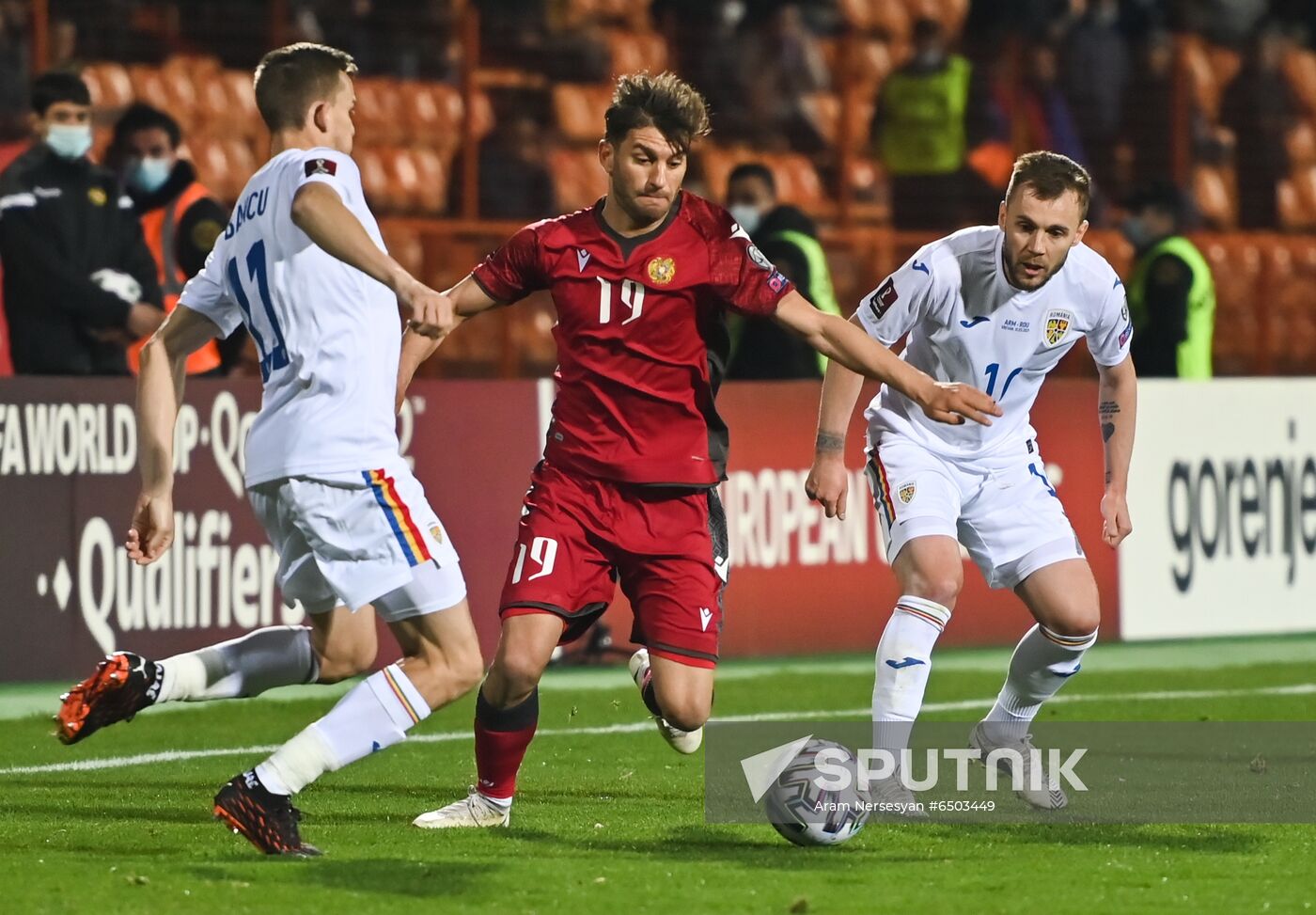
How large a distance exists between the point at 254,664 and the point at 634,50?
10.6 m

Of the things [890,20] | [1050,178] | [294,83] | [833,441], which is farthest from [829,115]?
[294,83]

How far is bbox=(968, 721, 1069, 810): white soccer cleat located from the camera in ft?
23.8

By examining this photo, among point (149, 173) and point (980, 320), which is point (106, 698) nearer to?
point (980, 320)

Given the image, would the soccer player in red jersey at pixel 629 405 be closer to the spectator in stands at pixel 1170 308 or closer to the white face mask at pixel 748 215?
the white face mask at pixel 748 215

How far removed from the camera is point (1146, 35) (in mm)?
18203

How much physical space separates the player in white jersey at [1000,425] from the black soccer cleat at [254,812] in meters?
1.91

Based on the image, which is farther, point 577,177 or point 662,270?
point 577,177

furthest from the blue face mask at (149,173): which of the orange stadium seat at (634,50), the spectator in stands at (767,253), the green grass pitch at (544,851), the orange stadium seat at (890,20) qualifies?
the orange stadium seat at (890,20)

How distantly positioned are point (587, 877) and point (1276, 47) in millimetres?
15191

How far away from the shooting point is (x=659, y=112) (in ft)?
20.7

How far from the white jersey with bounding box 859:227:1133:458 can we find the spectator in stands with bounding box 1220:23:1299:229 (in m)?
11.4

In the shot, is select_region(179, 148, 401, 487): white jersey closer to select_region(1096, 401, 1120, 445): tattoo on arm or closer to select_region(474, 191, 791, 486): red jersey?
select_region(474, 191, 791, 486): red jersey

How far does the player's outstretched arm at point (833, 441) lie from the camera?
6734mm

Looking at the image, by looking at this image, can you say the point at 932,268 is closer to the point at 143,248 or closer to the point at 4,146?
the point at 143,248
